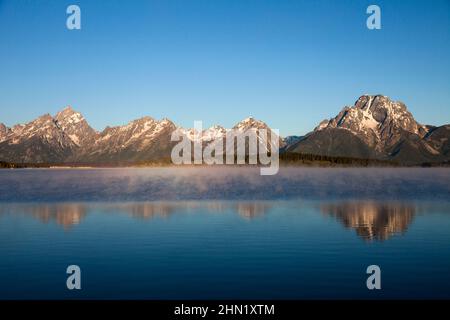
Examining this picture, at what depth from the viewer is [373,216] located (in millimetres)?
54562

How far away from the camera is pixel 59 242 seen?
39.5 m

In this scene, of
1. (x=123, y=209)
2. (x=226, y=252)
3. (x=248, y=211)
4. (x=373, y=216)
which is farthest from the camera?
(x=123, y=209)

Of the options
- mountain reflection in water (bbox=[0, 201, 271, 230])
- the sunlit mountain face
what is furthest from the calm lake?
→ mountain reflection in water (bbox=[0, 201, 271, 230])

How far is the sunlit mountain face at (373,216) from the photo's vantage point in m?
43.2

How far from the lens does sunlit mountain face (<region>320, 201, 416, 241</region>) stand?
43.2m

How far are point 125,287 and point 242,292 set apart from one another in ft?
21.7

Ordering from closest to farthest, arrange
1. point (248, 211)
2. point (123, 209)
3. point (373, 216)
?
point (373, 216) → point (248, 211) → point (123, 209)

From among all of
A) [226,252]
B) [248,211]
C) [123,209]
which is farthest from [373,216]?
[123,209]

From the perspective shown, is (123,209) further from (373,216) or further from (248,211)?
→ (373,216)

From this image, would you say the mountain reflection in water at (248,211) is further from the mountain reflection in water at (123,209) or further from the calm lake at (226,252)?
the calm lake at (226,252)

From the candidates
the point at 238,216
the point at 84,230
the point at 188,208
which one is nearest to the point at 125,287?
the point at 84,230

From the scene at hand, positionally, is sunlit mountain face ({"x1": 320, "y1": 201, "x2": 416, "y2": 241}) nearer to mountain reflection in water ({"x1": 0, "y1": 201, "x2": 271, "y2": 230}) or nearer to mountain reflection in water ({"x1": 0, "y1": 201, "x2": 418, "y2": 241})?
mountain reflection in water ({"x1": 0, "y1": 201, "x2": 418, "y2": 241})

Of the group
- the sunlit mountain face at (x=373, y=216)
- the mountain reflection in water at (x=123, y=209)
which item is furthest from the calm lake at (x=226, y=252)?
the mountain reflection in water at (x=123, y=209)
